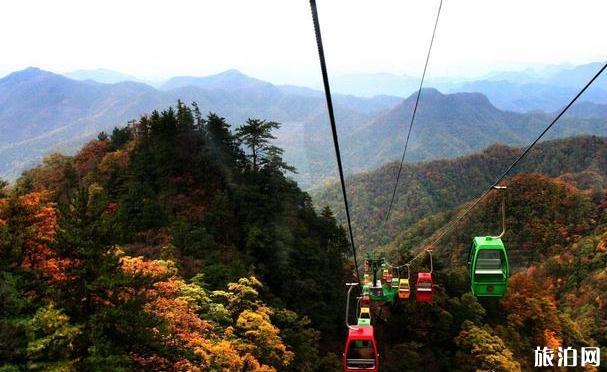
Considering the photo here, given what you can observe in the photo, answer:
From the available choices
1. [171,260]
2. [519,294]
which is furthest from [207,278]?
[519,294]

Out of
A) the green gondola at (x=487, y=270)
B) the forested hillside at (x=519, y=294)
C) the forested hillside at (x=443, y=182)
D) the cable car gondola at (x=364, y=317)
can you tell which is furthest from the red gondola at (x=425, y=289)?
the forested hillside at (x=443, y=182)

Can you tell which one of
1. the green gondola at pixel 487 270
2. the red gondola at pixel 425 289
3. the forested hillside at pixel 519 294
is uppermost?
the green gondola at pixel 487 270

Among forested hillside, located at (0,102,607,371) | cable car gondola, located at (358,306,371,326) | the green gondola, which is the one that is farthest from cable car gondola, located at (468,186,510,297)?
forested hillside, located at (0,102,607,371)

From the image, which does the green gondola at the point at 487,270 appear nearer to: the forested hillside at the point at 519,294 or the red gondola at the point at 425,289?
the red gondola at the point at 425,289

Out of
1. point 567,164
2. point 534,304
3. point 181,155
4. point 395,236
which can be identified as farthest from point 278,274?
point 567,164

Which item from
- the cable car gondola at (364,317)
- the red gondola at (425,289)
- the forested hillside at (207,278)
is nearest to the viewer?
the forested hillside at (207,278)

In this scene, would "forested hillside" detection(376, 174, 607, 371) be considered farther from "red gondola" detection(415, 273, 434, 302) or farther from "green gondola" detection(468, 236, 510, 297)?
"green gondola" detection(468, 236, 510, 297)
